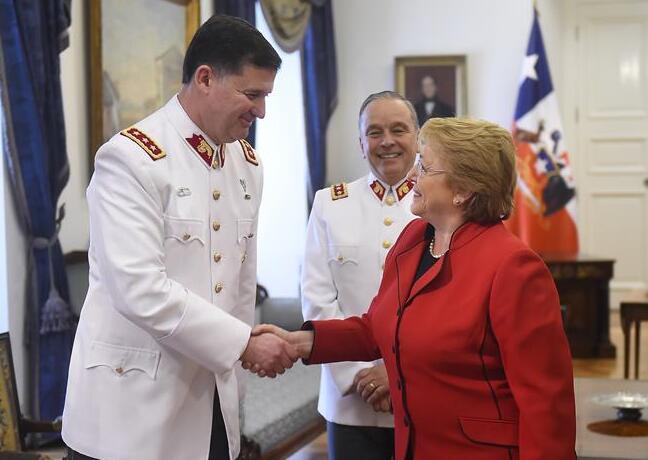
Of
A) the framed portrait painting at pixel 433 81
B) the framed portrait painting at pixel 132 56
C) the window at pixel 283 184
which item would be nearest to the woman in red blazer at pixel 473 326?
the framed portrait painting at pixel 132 56

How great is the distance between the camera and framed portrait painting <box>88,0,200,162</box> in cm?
457

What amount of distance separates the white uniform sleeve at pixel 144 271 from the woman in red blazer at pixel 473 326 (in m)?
0.39

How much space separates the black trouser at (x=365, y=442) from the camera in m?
2.51

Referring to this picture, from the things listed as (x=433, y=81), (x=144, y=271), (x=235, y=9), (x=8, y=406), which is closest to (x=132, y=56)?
(x=235, y=9)

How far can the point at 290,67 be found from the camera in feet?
24.3

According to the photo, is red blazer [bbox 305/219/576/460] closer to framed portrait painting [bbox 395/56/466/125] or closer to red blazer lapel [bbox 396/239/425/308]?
red blazer lapel [bbox 396/239/425/308]

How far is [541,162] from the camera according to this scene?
8055 mm

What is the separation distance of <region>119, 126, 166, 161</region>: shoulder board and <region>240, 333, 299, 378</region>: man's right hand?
1.50 feet

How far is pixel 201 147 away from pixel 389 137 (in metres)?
0.61

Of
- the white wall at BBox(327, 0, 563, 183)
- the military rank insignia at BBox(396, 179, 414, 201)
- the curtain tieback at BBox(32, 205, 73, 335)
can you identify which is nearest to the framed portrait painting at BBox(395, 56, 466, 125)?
the white wall at BBox(327, 0, 563, 183)

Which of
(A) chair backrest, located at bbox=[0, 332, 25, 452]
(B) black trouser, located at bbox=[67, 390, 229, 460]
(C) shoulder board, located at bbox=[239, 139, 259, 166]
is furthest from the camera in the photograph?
(A) chair backrest, located at bbox=[0, 332, 25, 452]

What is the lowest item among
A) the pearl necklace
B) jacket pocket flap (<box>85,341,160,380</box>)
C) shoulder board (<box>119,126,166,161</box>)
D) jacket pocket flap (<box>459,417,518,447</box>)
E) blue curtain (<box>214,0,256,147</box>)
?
jacket pocket flap (<box>459,417,518,447</box>)

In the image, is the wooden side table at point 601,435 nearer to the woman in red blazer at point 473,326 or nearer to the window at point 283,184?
the woman in red blazer at point 473,326

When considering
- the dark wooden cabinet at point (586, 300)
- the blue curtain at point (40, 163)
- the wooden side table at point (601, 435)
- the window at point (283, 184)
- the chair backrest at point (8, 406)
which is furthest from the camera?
the window at point (283, 184)
